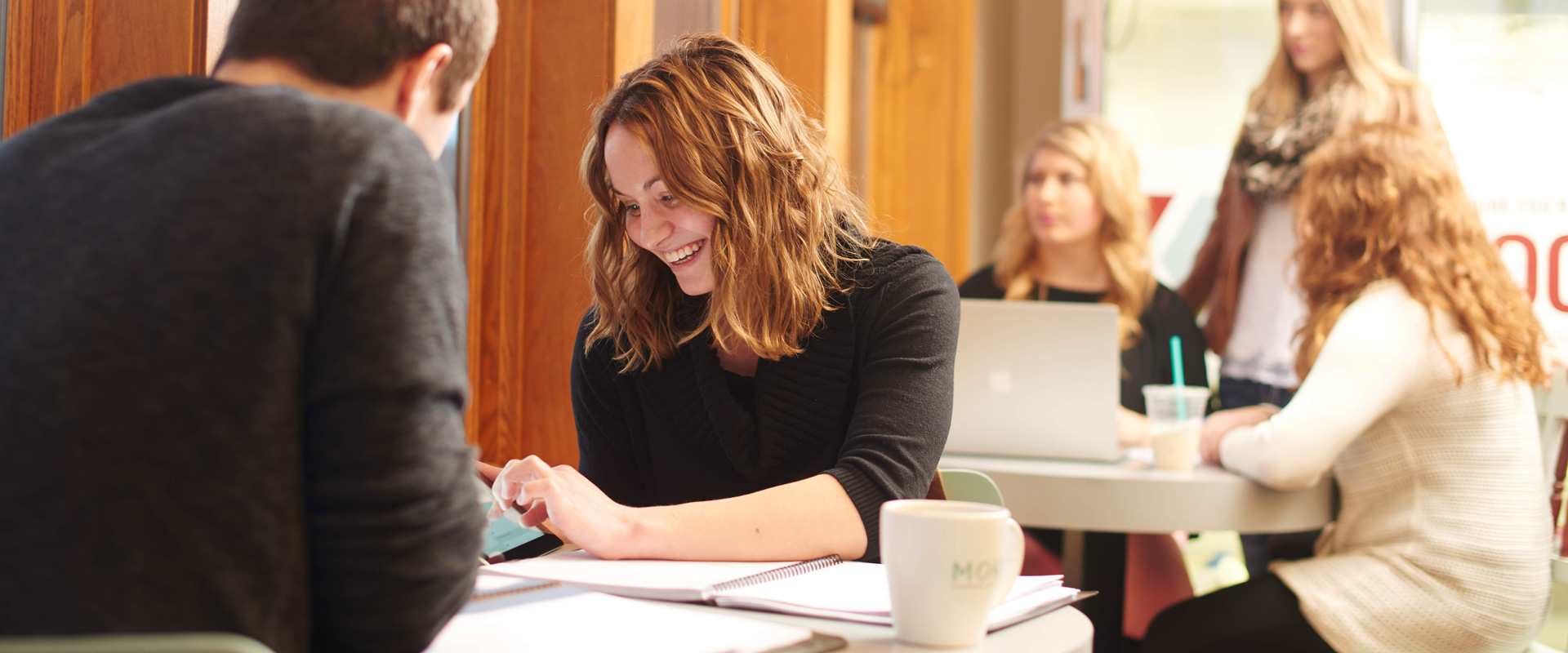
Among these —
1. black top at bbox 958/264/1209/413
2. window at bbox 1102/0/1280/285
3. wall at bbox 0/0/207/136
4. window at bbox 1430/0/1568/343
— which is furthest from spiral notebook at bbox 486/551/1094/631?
window at bbox 1430/0/1568/343

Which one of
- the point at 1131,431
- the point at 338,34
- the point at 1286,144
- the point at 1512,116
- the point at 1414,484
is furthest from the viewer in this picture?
the point at 1512,116

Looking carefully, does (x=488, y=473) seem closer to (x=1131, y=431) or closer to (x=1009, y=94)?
(x=1131, y=431)

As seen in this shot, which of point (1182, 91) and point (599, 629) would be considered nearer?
point (599, 629)

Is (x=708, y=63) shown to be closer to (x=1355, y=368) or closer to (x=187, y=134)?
(x=187, y=134)

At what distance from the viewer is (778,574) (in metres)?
0.86

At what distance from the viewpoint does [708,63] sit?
4.12ft

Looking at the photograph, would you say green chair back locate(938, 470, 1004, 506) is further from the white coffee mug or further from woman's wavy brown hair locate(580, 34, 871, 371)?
the white coffee mug

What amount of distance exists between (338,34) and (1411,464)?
1.66 meters

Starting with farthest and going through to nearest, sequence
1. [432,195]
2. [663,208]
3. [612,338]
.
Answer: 1. [612,338]
2. [663,208]
3. [432,195]

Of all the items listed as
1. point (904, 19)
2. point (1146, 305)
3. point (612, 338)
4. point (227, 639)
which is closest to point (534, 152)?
point (612, 338)

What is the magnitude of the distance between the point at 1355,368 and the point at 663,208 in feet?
3.66

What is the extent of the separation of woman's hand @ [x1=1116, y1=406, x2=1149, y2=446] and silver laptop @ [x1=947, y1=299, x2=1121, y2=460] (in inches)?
5.6

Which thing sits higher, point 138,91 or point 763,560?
point 138,91

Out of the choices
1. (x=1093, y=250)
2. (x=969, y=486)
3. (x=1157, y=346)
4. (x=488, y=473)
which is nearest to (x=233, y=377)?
(x=488, y=473)
